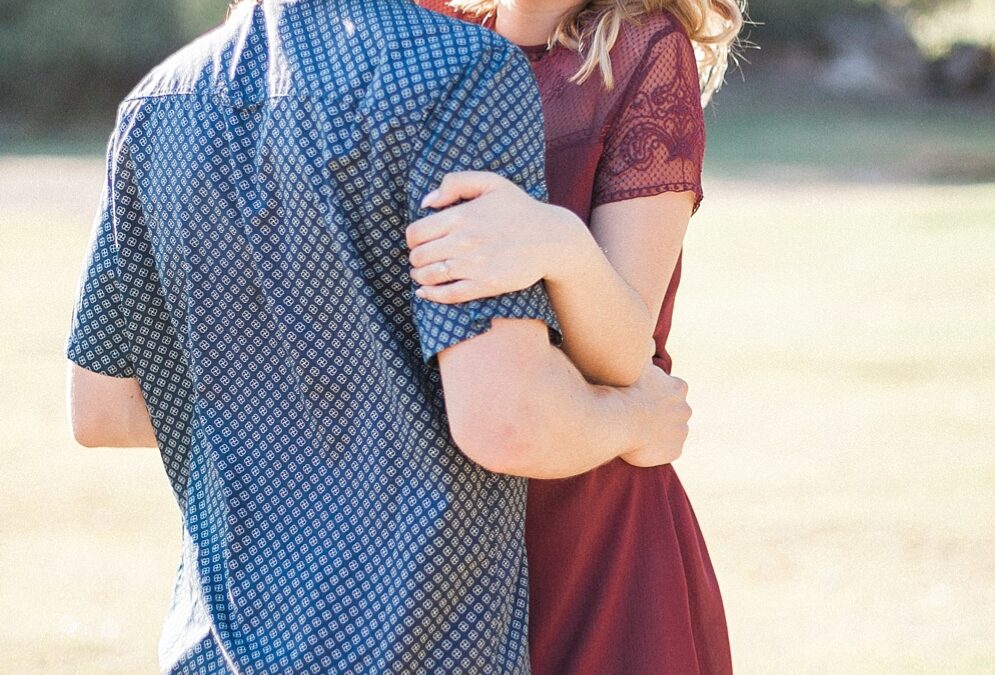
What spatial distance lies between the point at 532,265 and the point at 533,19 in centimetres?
88

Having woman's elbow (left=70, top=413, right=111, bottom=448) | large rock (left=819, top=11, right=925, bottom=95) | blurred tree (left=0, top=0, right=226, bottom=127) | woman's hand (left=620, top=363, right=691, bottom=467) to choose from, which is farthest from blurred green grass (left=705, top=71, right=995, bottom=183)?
woman's elbow (left=70, top=413, right=111, bottom=448)

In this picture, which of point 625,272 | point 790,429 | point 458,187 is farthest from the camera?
point 790,429

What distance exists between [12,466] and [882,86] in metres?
26.7

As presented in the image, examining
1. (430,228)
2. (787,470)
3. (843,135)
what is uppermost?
(430,228)

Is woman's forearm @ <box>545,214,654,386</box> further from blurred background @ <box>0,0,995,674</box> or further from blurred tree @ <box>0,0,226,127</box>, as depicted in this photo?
blurred tree @ <box>0,0,226,127</box>

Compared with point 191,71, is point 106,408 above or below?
below

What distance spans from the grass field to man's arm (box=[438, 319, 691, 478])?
347 cm

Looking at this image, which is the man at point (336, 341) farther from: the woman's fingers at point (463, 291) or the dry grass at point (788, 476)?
the dry grass at point (788, 476)

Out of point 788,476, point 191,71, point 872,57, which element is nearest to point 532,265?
point 191,71

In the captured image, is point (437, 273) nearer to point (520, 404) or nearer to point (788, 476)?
point (520, 404)

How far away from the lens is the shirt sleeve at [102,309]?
1.67 m

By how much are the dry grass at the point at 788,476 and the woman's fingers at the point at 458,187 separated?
3.70 meters

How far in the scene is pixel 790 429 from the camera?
785cm

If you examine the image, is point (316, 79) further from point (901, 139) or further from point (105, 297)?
point (901, 139)
